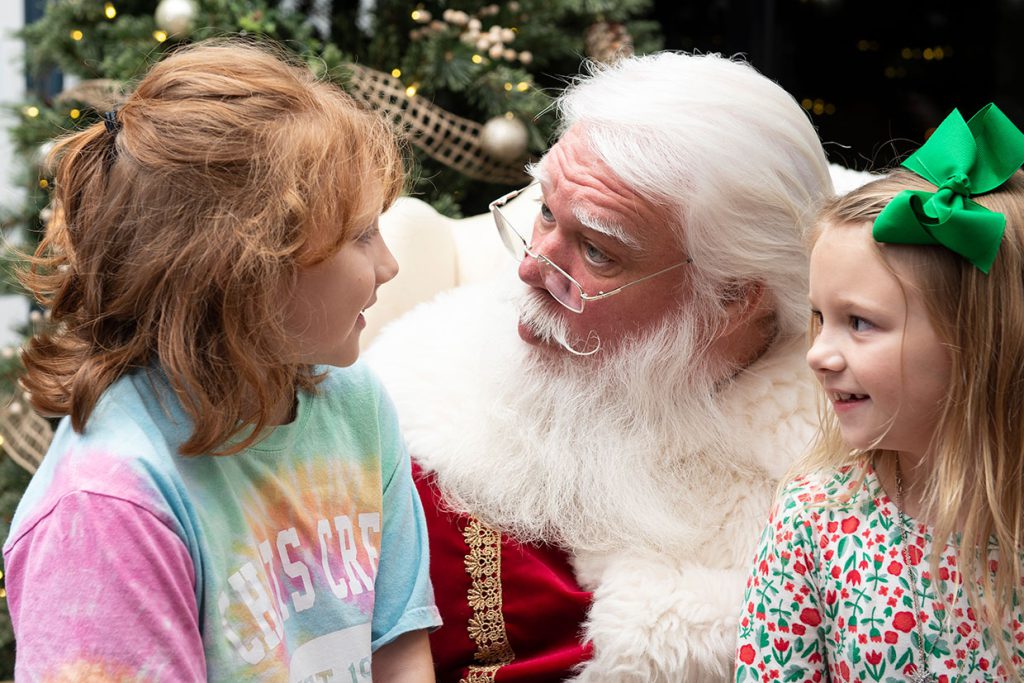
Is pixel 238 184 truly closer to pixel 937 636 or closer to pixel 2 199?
pixel 937 636

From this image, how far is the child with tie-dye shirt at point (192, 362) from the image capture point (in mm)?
1108

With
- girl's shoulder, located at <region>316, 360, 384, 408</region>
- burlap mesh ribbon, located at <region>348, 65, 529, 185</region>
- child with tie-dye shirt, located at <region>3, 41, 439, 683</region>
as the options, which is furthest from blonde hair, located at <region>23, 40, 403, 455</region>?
burlap mesh ribbon, located at <region>348, 65, 529, 185</region>

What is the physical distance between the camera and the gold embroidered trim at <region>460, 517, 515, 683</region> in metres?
1.74

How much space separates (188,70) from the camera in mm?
1242

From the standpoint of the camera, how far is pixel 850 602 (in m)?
1.36

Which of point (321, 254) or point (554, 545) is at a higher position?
point (321, 254)

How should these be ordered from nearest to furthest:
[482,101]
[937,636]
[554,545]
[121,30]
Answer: [937,636]
[554,545]
[121,30]
[482,101]

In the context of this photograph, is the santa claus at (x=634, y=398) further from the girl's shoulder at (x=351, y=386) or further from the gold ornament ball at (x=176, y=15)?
the gold ornament ball at (x=176, y=15)

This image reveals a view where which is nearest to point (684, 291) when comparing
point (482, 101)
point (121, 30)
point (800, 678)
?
point (800, 678)

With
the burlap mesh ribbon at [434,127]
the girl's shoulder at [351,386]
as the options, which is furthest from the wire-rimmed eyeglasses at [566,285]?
the burlap mesh ribbon at [434,127]

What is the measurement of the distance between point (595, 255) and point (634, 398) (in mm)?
249

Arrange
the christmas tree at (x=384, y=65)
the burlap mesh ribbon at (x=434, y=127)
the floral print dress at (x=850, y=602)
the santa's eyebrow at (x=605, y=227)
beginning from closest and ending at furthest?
the floral print dress at (x=850, y=602)
the santa's eyebrow at (x=605, y=227)
the christmas tree at (x=384, y=65)
the burlap mesh ribbon at (x=434, y=127)

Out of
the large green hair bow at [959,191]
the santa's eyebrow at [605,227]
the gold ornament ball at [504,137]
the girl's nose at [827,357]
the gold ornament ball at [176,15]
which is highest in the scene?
the large green hair bow at [959,191]

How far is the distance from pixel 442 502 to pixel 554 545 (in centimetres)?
19
